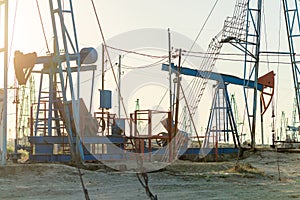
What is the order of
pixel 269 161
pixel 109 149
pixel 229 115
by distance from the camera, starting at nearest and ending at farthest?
pixel 109 149 → pixel 269 161 → pixel 229 115

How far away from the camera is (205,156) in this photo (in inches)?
907

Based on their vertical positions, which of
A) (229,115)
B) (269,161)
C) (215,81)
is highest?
(215,81)

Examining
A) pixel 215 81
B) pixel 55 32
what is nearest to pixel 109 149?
pixel 55 32

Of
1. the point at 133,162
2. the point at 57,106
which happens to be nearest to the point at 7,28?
the point at 57,106

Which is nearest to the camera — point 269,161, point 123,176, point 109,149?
point 123,176

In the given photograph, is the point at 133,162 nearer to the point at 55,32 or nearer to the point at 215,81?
the point at 55,32

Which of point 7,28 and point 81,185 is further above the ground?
point 7,28

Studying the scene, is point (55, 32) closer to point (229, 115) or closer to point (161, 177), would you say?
point (161, 177)

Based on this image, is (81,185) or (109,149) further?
(109,149)

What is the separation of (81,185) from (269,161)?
12.2 m

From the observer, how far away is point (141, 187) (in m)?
11.5

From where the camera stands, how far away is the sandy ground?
10.2 m

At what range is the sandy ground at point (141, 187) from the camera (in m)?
10.2

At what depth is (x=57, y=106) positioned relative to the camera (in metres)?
17.4
